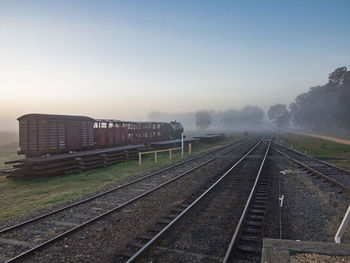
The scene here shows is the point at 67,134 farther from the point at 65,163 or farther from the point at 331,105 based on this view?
the point at 331,105

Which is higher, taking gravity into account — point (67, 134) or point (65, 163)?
point (67, 134)

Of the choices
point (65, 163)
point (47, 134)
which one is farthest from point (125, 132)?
point (65, 163)

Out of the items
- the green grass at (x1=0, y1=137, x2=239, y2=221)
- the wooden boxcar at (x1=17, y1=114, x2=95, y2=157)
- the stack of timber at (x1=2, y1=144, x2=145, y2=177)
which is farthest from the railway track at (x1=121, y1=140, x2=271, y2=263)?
the wooden boxcar at (x1=17, y1=114, x2=95, y2=157)

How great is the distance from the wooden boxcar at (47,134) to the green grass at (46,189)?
2.51 metres

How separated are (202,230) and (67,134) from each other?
15.0m

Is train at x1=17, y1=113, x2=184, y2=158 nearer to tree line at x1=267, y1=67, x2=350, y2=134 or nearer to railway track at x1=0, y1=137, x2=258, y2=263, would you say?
railway track at x1=0, y1=137, x2=258, y2=263

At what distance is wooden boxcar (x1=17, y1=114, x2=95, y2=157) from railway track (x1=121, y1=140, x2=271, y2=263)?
11.9m

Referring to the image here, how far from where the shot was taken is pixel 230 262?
16.7ft

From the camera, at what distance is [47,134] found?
1670 centimetres

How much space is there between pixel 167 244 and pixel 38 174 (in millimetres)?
11559

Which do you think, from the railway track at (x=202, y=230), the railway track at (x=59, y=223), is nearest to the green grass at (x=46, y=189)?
the railway track at (x=59, y=223)

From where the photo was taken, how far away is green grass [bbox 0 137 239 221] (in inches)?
380

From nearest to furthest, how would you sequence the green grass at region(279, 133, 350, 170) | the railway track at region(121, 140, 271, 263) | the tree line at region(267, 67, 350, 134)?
the railway track at region(121, 140, 271, 263), the green grass at region(279, 133, 350, 170), the tree line at region(267, 67, 350, 134)

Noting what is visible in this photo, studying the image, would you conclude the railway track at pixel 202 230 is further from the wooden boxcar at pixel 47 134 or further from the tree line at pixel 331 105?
the tree line at pixel 331 105
